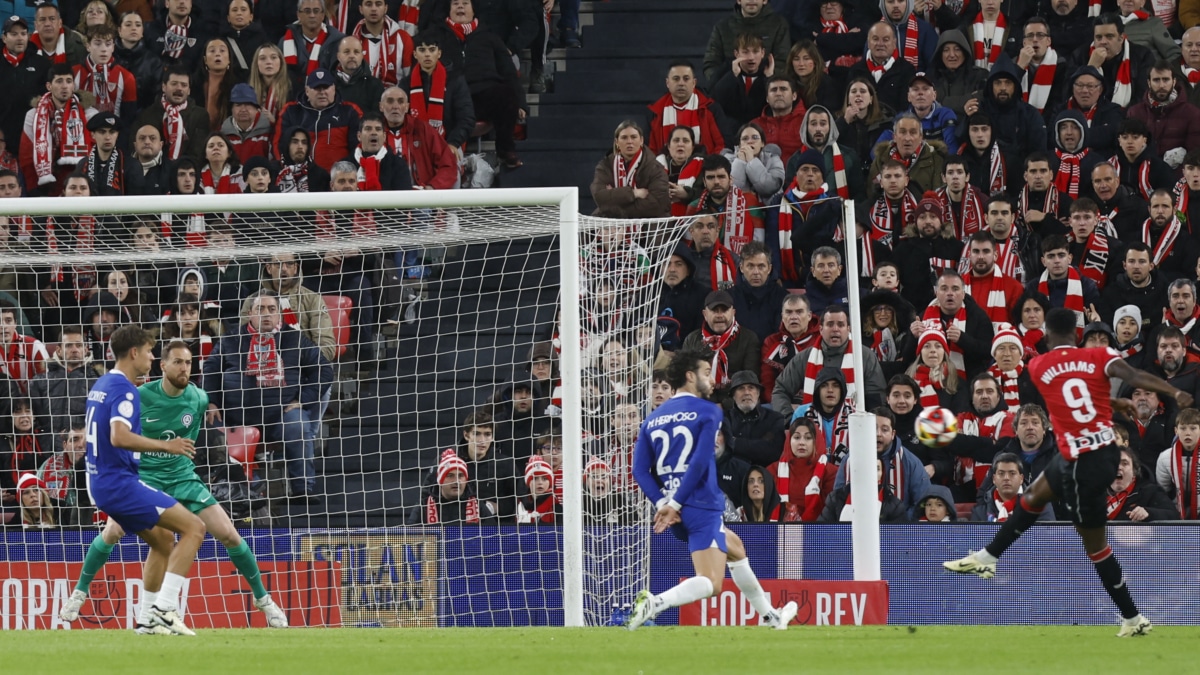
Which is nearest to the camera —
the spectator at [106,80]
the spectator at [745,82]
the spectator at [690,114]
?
the spectator at [690,114]

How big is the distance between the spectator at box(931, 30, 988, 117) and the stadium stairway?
2.92 meters

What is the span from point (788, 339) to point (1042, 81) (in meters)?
3.85

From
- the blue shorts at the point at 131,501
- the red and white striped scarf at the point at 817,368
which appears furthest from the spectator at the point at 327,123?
the blue shorts at the point at 131,501

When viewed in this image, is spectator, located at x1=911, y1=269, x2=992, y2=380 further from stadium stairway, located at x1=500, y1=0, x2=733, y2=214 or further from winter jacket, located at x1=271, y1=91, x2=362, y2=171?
winter jacket, located at x1=271, y1=91, x2=362, y2=171

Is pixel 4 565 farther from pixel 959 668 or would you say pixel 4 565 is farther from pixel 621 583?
pixel 959 668

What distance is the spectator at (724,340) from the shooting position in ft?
48.2

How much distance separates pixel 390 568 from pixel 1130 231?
687 centimetres

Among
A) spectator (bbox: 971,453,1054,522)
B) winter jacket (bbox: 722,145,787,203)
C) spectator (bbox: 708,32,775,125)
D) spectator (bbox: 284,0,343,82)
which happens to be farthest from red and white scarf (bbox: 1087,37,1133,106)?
spectator (bbox: 284,0,343,82)

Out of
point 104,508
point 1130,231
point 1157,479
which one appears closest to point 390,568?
point 104,508

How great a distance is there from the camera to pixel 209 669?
8445 millimetres

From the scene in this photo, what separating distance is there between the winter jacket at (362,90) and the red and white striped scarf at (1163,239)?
732 centimetres

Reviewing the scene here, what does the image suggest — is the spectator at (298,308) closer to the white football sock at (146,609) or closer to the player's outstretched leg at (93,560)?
the player's outstretched leg at (93,560)

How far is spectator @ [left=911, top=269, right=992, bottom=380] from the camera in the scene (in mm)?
14359

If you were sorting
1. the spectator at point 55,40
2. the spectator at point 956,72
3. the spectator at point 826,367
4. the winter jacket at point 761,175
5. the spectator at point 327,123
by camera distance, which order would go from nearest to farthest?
the spectator at point 826,367, the winter jacket at point 761,175, the spectator at point 956,72, the spectator at point 327,123, the spectator at point 55,40
